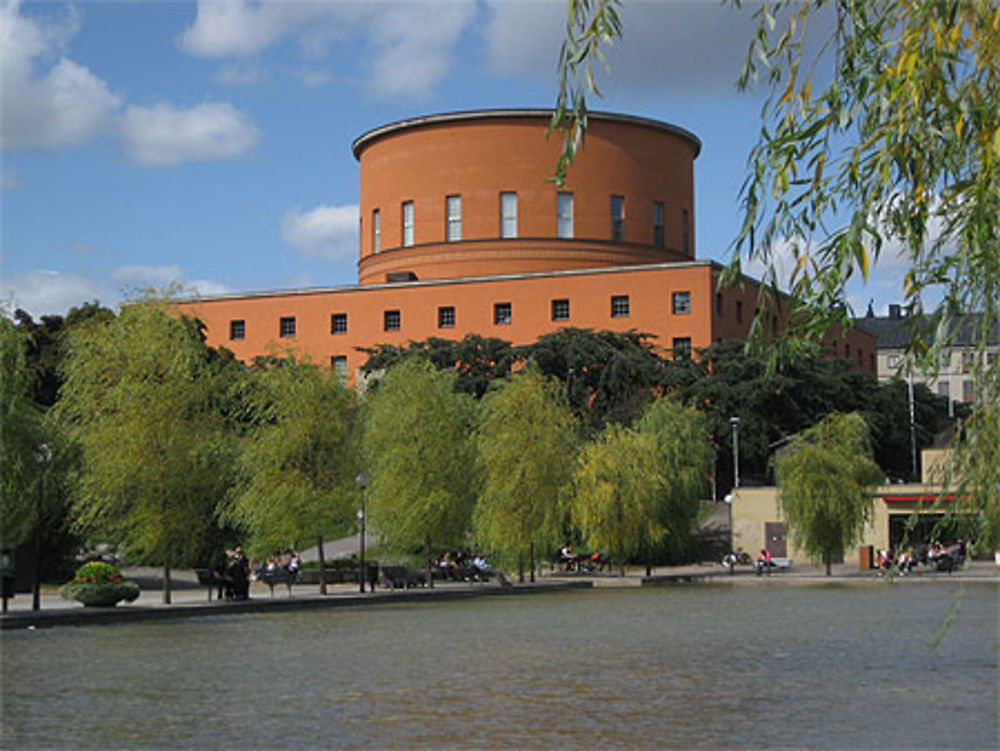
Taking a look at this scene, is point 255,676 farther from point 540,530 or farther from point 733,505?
point 733,505

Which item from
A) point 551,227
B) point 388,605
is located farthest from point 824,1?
point 551,227

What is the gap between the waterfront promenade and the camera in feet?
99.8

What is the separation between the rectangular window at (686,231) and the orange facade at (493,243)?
47 centimetres

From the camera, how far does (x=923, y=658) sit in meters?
19.1

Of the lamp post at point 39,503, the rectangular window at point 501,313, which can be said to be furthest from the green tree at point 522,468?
the rectangular window at point 501,313

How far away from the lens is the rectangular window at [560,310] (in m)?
82.2

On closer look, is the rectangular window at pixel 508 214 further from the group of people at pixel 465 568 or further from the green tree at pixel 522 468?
the green tree at pixel 522 468

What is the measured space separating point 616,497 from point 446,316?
36303mm

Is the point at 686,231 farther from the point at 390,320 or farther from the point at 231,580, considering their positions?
the point at 231,580

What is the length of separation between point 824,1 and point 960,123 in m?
1.25

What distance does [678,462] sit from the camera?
60812mm

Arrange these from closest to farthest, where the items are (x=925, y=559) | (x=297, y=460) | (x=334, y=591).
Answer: (x=297, y=460) → (x=334, y=591) → (x=925, y=559)

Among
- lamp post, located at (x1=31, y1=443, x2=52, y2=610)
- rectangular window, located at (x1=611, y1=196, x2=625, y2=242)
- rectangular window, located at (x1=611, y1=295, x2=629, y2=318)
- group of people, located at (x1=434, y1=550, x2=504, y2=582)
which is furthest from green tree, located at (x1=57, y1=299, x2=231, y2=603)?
rectangular window, located at (x1=611, y1=196, x2=625, y2=242)

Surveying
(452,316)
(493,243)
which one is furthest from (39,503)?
(493,243)
